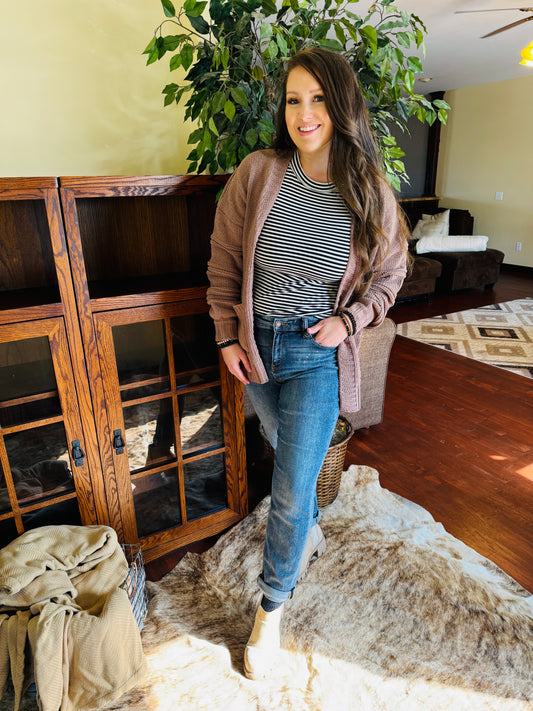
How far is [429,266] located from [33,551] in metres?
4.83

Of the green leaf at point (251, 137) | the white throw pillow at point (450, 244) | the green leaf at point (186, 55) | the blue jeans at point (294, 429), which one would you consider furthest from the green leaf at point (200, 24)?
the white throw pillow at point (450, 244)

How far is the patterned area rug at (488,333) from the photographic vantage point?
387 centimetres

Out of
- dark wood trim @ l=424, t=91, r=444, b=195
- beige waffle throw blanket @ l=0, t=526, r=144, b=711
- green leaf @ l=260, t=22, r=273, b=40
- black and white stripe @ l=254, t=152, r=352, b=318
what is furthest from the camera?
dark wood trim @ l=424, t=91, r=444, b=195

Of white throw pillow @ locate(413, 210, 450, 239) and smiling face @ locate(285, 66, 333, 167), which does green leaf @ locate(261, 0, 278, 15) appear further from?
white throw pillow @ locate(413, 210, 450, 239)

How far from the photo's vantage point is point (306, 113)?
1.26 meters

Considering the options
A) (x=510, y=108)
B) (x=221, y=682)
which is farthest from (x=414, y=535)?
(x=510, y=108)

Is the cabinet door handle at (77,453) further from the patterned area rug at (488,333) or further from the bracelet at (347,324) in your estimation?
the patterned area rug at (488,333)

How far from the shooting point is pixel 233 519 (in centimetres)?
198

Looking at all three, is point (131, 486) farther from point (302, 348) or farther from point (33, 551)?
point (302, 348)

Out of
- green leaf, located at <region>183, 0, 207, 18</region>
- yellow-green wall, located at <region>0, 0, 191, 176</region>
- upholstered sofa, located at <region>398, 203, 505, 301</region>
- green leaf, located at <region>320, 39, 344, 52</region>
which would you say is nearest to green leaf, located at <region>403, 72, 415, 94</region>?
green leaf, located at <region>320, 39, 344, 52</region>

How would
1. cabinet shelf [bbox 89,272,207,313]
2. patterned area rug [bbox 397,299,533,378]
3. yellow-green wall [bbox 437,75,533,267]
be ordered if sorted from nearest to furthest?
1. cabinet shelf [bbox 89,272,207,313]
2. patterned area rug [bbox 397,299,533,378]
3. yellow-green wall [bbox 437,75,533,267]

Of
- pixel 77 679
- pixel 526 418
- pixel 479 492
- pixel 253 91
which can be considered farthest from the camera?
pixel 526 418

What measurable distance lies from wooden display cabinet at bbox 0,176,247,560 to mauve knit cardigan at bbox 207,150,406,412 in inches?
9.3

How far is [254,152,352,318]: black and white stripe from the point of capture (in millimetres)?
1323
